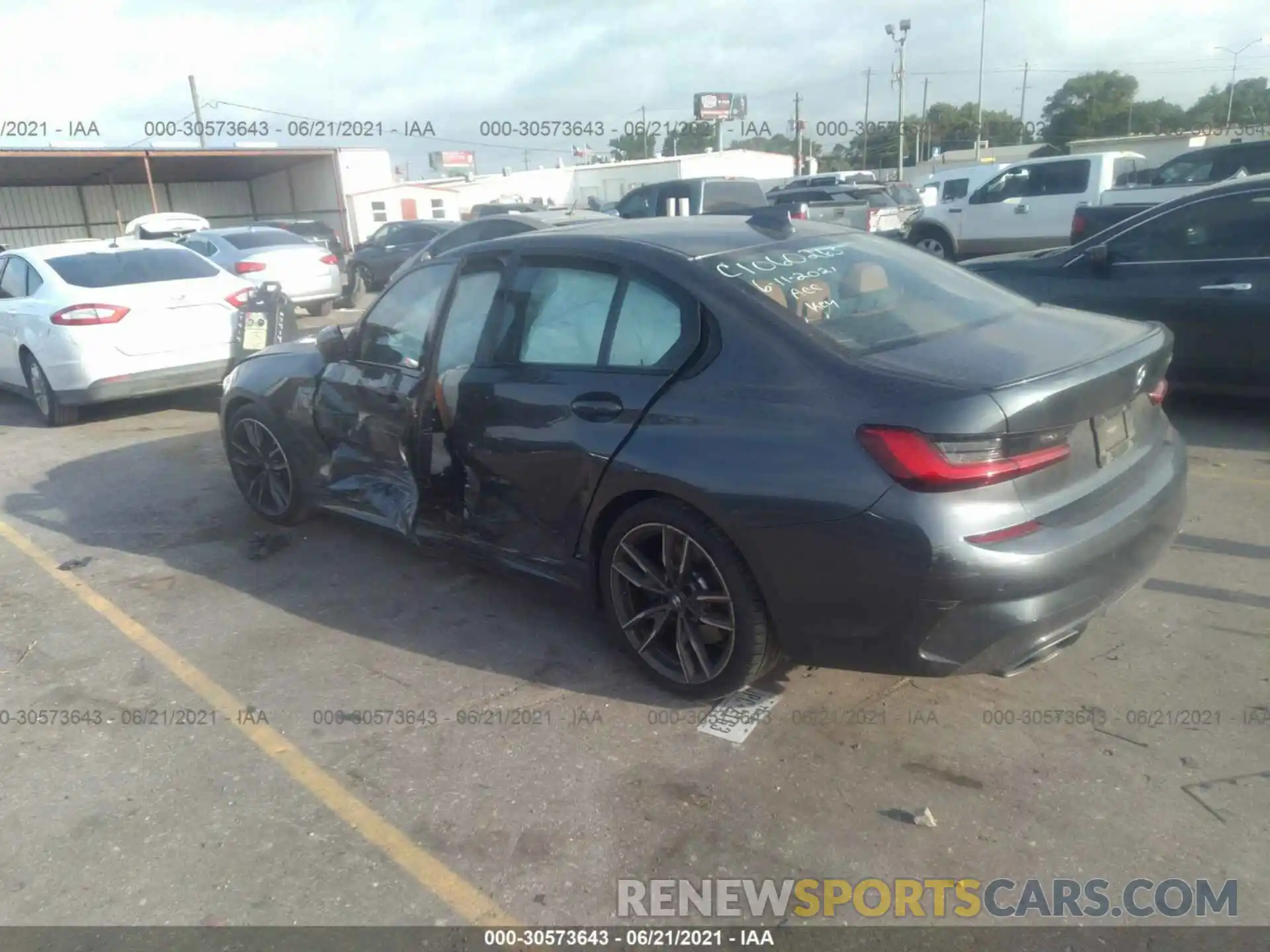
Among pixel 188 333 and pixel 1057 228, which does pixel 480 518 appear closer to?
pixel 188 333

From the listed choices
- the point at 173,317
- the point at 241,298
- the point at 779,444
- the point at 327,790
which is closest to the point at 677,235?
the point at 779,444

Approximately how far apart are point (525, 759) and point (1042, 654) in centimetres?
171

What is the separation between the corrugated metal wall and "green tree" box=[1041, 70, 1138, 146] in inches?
2239

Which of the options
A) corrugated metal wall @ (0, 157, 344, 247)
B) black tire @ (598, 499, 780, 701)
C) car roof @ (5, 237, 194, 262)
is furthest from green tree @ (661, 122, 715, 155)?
black tire @ (598, 499, 780, 701)

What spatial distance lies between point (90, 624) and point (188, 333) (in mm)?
4494

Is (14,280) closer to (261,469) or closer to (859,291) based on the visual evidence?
(261,469)

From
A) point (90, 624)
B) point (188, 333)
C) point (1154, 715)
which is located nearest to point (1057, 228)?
point (188, 333)

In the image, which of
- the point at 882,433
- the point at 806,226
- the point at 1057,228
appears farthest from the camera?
the point at 1057,228

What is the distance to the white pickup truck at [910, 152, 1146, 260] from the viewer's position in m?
16.4

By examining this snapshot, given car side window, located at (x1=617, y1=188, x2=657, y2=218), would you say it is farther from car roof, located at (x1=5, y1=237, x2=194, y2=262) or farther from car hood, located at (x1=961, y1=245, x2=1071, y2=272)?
car hood, located at (x1=961, y1=245, x2=1071, y2=272)

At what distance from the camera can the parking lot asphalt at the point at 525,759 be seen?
2791 mm

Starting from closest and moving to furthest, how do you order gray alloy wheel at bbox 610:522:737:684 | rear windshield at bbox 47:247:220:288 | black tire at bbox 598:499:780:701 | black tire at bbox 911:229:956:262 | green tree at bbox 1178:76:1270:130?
black tire at bbox 598:499:780:701 → gray alloy wheel at bbox 610:522:737:684 → rear windshield at bbox 47:247:220:288 → black tire at bbox 911:229:956:262 → green tree at bbox 1178:76:1270:130

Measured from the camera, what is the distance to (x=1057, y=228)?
653 inches

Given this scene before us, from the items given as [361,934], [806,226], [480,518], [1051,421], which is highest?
[806,226]
